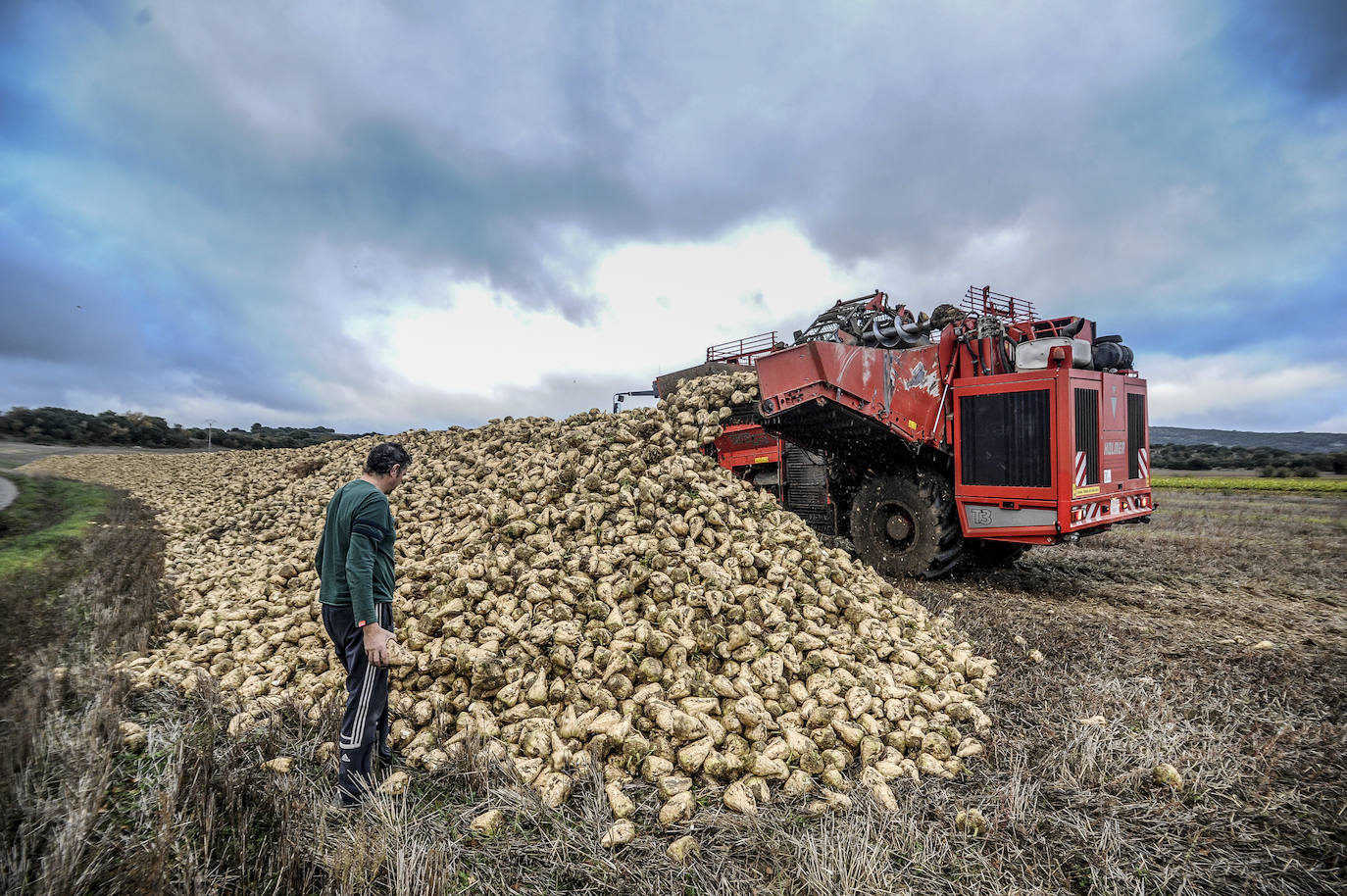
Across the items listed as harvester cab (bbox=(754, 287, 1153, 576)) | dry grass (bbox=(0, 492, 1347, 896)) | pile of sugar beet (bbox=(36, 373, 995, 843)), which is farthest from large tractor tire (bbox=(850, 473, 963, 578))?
dry grass (bbox=(0, 492, 1347, 896))

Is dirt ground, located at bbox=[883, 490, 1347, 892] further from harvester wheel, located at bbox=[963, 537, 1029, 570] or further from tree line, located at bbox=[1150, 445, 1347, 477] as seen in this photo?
tree line, located at bbox=[1150, 445, 1347, 477]

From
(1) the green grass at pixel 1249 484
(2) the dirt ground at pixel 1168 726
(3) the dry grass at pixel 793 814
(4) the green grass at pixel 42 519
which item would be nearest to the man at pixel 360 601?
(3) the dry grass at pixel 793 814

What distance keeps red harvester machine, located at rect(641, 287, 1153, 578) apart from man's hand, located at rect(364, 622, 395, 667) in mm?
4792

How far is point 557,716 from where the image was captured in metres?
2.97

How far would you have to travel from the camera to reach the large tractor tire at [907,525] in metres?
6.24

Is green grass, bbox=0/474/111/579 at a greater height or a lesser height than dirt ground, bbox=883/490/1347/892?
greater

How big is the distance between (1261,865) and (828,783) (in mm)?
1495

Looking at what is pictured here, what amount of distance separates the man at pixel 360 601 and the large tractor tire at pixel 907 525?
5276 millimetres

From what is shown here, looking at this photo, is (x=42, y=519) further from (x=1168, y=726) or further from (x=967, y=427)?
(x=1168, y=726)

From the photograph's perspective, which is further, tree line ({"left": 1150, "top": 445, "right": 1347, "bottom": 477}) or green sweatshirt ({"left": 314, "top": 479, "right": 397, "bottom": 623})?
tree line ({"left": 1150, "top": 445, "right": 1347, "bottom": 477})

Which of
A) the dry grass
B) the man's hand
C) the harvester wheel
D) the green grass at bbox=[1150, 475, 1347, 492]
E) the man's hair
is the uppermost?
the man's hair

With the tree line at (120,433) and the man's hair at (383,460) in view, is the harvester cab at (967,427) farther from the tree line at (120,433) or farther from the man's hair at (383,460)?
the tree line at (120,433)

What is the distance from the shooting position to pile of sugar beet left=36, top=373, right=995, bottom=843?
277 cm

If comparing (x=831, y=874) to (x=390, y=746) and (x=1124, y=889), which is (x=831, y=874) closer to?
(x=1124, y=889)
